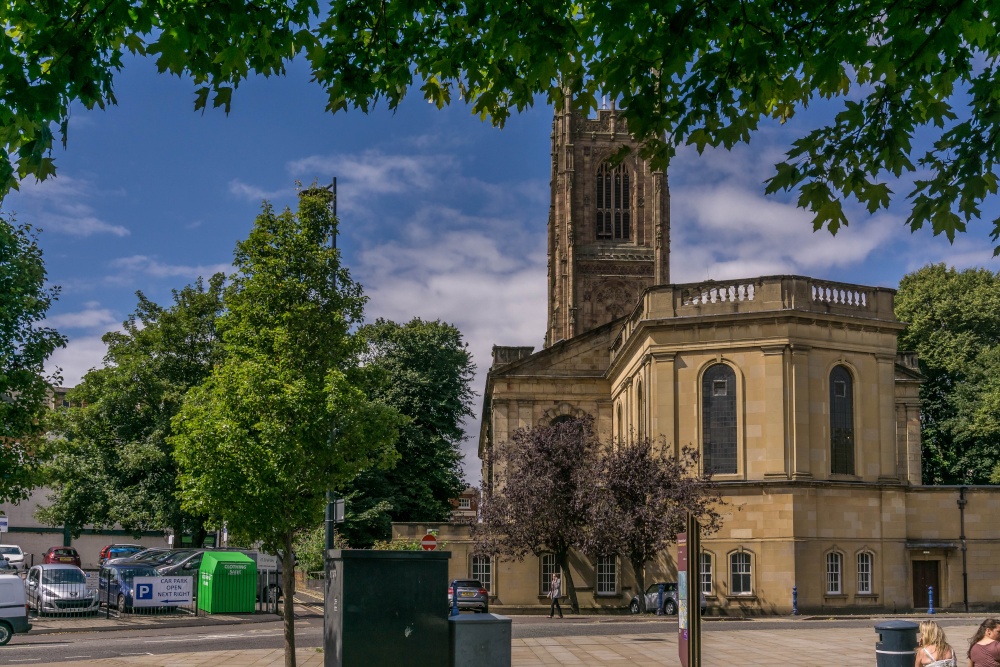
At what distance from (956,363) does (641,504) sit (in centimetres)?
2869

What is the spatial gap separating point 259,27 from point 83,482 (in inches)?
1586

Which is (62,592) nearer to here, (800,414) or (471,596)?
(471,596)

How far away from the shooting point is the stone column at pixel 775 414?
40.5 metres

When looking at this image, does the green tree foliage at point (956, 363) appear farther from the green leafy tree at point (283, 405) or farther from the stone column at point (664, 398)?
the green leafy tree at point (283, 405)

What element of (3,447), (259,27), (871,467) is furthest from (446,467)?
(259,27)

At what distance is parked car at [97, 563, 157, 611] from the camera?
1329 inches

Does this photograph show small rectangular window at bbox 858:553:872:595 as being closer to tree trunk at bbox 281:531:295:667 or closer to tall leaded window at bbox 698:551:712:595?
tall leaded window at bbox 698:551:712:595

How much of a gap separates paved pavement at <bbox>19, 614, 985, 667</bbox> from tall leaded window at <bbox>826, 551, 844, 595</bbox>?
11383mm

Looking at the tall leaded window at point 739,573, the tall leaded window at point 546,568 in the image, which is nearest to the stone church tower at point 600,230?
the tall leaded window at point 546,568

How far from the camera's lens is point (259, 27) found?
8.92 metres

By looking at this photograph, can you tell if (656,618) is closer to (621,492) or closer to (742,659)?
(621,492)

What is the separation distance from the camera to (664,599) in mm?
39438

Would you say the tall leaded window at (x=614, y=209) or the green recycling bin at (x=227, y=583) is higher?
the tall leaded window at (x=614, y=209)

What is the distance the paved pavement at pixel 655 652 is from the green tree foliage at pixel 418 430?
29.6 m
